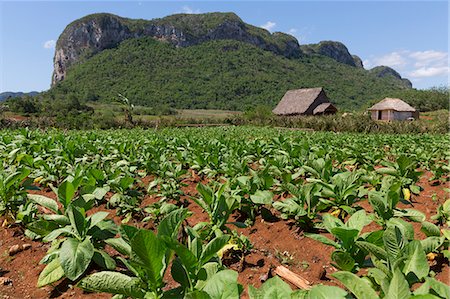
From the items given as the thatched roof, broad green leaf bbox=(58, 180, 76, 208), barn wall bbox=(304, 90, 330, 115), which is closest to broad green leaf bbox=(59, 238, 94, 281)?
broad green leaf bbox=(58, 180, 76, 208)

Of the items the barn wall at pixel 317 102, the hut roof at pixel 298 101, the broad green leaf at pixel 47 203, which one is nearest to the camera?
the broad green leaf at pixel 47 203

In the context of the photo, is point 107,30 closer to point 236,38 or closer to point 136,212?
point 236,38

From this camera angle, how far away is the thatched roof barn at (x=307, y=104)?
4388cm

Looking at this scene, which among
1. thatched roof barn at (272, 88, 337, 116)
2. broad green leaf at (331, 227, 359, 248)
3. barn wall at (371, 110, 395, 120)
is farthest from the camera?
barn wall at (371, 110, 395, 120)

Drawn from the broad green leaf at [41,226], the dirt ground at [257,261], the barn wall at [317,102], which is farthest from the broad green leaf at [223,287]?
the barn wall at [317,102]

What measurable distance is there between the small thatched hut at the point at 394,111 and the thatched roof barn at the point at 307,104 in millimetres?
7486

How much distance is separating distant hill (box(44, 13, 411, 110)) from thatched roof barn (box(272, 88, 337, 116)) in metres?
31.9

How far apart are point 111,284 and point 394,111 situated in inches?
1971

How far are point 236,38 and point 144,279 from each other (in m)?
154

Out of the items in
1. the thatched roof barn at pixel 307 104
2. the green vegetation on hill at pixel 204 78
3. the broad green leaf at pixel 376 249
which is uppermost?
the green vegetation on hill at pixel 204 78

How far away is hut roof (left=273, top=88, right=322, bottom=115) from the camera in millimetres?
44688

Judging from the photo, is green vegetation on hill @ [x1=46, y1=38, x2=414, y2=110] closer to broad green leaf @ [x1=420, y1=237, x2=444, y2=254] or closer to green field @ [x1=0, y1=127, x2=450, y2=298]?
green field @ [x1=0, y1=127, x2=450, y2=298]

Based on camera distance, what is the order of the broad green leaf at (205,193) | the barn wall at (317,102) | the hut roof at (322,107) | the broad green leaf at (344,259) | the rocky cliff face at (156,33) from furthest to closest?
the rocky cliff face at (156,33) < the barn wall at (317,102) < the hut roof at (322,107) < the broad green leaf at (205,193) < the broad green leaf at (344,259)

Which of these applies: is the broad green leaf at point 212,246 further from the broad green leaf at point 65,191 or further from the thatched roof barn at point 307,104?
the thatched roof barn at point 307,104
